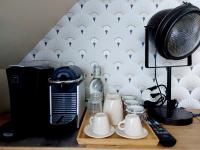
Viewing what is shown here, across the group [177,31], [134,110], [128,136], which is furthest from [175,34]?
[128,136]

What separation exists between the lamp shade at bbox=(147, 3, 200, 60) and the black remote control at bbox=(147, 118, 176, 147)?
326 mm

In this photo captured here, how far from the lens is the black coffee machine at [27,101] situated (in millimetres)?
964

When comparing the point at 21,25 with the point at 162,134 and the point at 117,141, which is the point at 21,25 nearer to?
the point at 117,141

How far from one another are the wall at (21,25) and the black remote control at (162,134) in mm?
736

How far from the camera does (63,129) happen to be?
3.23ft

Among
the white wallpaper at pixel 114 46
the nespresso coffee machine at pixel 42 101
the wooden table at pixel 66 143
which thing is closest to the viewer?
the wooden table at pixel 66 143

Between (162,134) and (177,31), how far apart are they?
1.49ft

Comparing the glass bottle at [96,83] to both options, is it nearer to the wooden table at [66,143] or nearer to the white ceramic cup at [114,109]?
the white ceramic cup at [114,109]

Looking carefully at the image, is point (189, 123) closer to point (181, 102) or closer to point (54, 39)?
point (181, 102)

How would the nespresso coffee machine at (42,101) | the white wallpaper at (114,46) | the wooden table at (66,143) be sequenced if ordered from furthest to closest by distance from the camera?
the white wallpaper at (114,46)
the nespresso coffee machine at (42,101)
the wooden table at (66,143)

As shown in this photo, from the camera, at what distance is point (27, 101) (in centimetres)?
100

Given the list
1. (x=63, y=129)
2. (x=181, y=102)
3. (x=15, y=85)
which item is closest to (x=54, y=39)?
(x=15, y=85)

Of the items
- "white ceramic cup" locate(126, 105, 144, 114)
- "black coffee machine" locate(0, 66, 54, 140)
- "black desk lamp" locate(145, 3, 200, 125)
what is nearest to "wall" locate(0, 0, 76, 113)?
"black coffee machine" locate(0, 66, 54, 140)

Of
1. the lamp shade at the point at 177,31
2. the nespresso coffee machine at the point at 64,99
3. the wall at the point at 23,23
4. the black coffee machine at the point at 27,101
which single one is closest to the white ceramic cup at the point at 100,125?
the nespresso coffee machine at the point at 64,99
